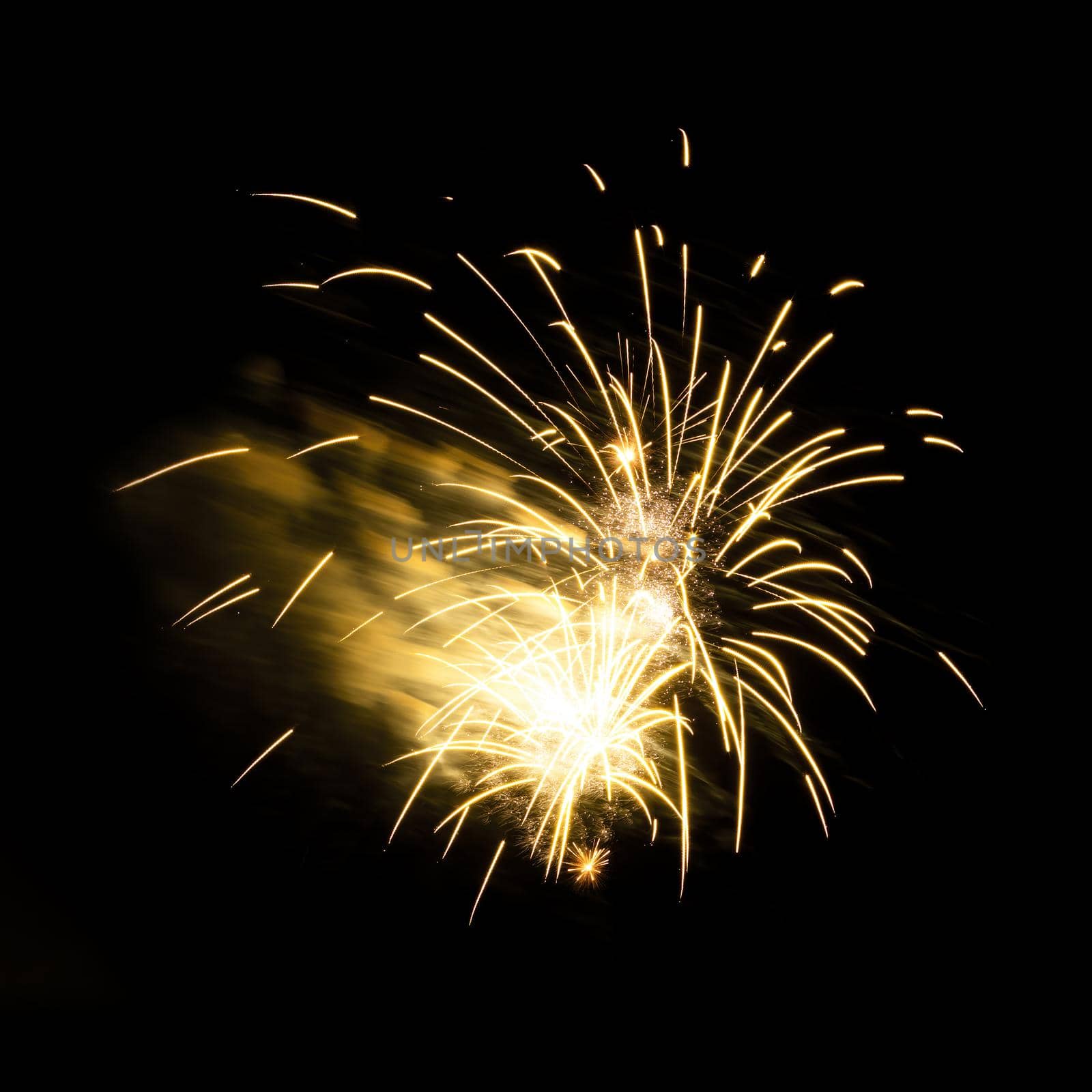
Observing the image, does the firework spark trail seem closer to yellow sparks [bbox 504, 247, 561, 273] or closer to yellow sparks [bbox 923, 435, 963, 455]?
yellow sparks [bbox 504, 247, 561, 273]

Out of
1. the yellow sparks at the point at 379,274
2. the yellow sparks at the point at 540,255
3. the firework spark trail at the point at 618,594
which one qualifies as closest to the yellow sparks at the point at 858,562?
the firework spark trail at the point at 618,594

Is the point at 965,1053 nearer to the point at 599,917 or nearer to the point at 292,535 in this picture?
the point at 599,917

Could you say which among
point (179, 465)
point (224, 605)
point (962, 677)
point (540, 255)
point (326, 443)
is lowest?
point (224, 605)

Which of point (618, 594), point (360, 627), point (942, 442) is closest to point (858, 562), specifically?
point (942, 442)

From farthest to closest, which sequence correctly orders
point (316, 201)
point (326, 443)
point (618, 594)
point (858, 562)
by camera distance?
point (858, 562), point (316, 201), point (618, 594), point (326, 443)

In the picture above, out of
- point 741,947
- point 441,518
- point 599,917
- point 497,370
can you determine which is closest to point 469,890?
point 599,917

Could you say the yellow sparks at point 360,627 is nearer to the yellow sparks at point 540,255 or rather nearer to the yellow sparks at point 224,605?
the yellow sparks at point 224,605

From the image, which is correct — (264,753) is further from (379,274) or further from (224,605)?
(379,274)
